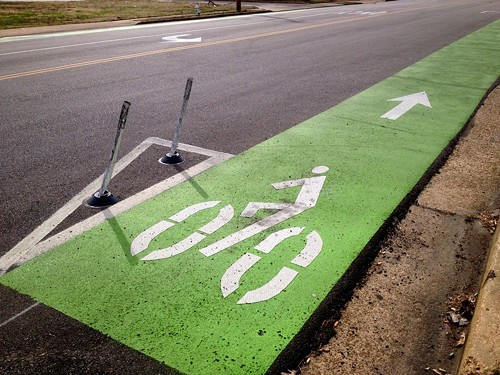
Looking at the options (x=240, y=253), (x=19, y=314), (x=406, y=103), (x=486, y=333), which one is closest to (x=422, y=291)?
(x=486, y=333)

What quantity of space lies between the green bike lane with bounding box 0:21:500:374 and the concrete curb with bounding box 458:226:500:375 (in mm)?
956

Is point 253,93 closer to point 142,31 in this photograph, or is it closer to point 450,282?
point 450,282

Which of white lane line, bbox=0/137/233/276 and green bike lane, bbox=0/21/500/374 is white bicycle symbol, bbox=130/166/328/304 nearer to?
green bike lane, bbox=0/21/500/374

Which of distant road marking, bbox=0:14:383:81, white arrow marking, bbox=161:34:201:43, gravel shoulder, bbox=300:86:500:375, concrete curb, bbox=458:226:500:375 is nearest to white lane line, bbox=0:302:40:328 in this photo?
gravel shoulder, bbox=300:86:500:375

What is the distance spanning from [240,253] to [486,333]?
1.92 metres

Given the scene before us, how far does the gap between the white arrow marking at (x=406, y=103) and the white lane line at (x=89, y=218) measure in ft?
11.0

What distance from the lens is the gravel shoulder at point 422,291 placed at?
2.89m

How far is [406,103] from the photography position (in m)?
8.59

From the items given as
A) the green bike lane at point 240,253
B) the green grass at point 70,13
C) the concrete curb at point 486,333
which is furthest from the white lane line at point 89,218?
the green grass at point 70,13

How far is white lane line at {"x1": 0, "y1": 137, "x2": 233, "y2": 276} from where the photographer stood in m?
3.97

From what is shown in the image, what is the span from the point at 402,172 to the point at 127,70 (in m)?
8.03

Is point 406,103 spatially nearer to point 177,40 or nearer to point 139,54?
point 139,54

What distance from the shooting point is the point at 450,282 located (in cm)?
364

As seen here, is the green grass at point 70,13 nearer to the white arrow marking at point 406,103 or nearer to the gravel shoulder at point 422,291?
the white arrow marking at point 406,103
